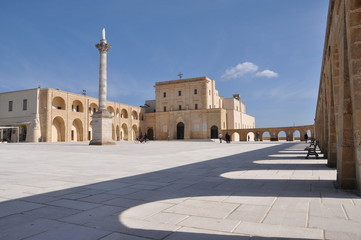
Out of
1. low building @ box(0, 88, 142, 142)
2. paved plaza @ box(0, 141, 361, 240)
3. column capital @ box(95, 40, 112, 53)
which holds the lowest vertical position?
paved plaza @ box(0, 141, 361, 240)

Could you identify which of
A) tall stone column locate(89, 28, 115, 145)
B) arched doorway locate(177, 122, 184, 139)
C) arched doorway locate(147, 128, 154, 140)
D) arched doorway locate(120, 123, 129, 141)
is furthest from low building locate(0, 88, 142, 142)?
arched doorway locate(177, 122, 184, 139)

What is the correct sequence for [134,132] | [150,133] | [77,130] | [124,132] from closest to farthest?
[77,130] < [124,132] < [134,132] < [150,133]

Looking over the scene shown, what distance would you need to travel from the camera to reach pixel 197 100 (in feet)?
180

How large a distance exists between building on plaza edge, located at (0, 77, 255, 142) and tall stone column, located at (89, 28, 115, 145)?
16.8m

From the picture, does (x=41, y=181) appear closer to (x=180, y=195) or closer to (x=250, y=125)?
(x=180, y=195)

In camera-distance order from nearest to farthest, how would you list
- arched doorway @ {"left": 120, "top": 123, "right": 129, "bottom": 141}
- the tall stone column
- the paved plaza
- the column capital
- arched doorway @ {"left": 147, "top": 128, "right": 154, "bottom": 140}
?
1. the paved plaza
2. the tall stone column
3. the column capital
4. arched doorway @ {"left": 120, "top": 123, "right": 129, "bottom": 141}
5. arched doorway @ {"left": 147, "top": 128, "right": 154, "bottom": 140}

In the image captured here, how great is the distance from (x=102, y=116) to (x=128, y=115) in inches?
1227

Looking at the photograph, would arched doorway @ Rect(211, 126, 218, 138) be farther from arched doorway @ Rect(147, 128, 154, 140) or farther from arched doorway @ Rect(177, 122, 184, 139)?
arched doorway @ Rect(147, 128, 154, 140)

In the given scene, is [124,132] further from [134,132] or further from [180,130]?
[180,130]

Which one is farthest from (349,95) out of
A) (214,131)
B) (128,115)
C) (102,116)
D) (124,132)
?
(124,132)

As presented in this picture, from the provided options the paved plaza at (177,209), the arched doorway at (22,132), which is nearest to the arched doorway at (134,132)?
the arched doorway at (22,132)

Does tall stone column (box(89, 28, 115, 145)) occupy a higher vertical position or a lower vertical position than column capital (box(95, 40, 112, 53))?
lower

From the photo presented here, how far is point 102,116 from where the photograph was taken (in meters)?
24.8

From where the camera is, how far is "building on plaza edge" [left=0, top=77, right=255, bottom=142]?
129 ft
